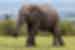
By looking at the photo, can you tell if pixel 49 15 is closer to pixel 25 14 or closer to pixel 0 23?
pixel 25 14

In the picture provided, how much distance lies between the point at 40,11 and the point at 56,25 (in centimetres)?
73

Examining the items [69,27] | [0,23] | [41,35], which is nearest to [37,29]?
[41,35]

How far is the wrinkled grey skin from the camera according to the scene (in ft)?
29.5

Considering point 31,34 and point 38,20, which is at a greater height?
point 38,20

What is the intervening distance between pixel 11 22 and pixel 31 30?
8.20m

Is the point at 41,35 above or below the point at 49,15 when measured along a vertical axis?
below

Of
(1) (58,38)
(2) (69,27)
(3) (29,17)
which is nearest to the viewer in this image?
(3) (29,17)

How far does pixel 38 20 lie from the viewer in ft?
30.5

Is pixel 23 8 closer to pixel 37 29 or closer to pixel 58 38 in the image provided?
pixel 37 29

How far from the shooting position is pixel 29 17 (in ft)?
29.6

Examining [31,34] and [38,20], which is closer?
[31,34]

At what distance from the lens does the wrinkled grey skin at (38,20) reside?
29.5 ft

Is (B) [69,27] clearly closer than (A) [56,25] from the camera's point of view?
No

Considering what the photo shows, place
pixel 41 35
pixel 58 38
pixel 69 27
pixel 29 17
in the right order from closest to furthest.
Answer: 1. pixel 29 17
2. pixel 58 38
3. pixel 41 35
4. pixel 69 27
